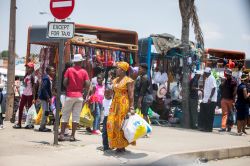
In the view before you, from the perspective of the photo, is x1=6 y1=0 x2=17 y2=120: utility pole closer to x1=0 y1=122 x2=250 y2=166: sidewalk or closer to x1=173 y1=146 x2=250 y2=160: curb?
x1=0 y1=122 x2=250 y2=166: sidewalk

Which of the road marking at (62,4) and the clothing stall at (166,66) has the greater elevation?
the road marking at (62,4)

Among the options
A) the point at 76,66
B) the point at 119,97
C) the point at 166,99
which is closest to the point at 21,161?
the point at 119,97

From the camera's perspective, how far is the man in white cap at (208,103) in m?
13.8

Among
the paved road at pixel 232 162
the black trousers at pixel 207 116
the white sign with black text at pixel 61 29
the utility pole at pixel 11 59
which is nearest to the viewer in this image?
the white sign with black text at pixel 61 29

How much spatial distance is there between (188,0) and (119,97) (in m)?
7.88

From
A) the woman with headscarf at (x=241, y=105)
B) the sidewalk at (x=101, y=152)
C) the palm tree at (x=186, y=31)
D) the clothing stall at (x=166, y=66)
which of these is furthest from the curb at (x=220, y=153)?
the clothing stall at (x=166, y=66)

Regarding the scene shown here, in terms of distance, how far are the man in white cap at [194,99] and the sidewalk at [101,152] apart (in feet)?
9.53

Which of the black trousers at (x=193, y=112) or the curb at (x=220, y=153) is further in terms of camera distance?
the black trousers at (x=193, y=112)

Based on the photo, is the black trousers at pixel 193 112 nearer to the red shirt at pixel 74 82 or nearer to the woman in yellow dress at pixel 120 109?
the red shirt at pixel 74 82

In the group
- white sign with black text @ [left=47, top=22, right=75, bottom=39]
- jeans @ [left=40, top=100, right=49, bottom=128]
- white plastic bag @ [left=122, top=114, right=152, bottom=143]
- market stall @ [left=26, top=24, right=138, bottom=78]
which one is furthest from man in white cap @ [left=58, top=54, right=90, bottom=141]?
market stall @ [left=26, top=24, right=138, bottom=78]

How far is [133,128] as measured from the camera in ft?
26.6

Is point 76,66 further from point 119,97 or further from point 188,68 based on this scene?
point 188,68

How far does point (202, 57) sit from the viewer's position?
1656 centimetres

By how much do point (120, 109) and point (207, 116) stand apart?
20.8 feet
